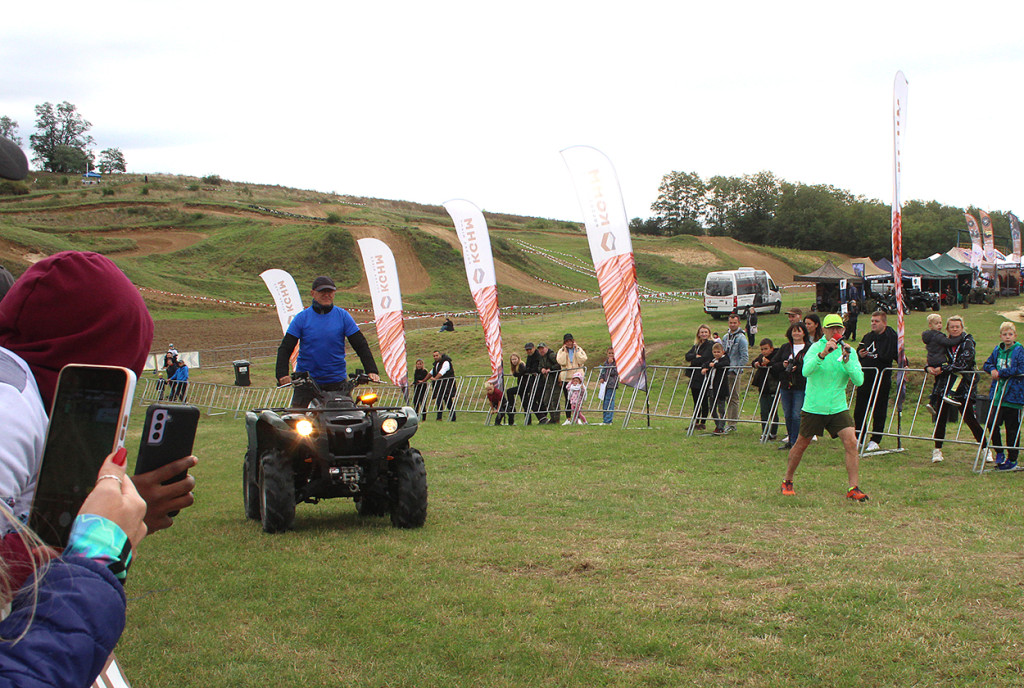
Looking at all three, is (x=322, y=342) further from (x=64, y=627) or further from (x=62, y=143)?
(x=62, y=143)

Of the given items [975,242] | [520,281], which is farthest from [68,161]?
[975,242]

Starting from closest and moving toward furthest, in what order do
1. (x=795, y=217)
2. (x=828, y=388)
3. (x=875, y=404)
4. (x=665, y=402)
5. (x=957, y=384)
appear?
(x=828, y=388) → (x=957, y=384) → (x=875, y=404) → (x=665, y=402) → (x=795, y=217)

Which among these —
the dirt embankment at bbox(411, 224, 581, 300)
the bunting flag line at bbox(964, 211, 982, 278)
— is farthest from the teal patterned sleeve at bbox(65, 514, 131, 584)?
the dirt embankment at bbox(411, 224, 581, 300)

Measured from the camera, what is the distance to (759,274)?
37.8m

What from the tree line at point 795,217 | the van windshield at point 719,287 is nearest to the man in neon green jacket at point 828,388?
the van windshield at point 719,287

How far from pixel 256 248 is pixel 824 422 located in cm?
5522

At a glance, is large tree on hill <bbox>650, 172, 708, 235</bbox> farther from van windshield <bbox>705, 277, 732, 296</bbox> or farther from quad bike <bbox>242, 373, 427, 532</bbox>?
quad bike <bbox>242, 373, 427, 532</bbox>

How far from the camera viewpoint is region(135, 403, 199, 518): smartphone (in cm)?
186

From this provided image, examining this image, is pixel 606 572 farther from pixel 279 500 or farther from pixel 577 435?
pixel 577 435

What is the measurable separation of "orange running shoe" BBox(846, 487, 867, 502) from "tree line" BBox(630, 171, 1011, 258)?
88229 millimetres

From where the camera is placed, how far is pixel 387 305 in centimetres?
1941

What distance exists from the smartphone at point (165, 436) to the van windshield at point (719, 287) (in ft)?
119

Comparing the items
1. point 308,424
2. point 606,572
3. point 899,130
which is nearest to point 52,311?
point 606,572

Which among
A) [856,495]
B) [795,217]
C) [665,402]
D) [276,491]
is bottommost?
[665,402]
